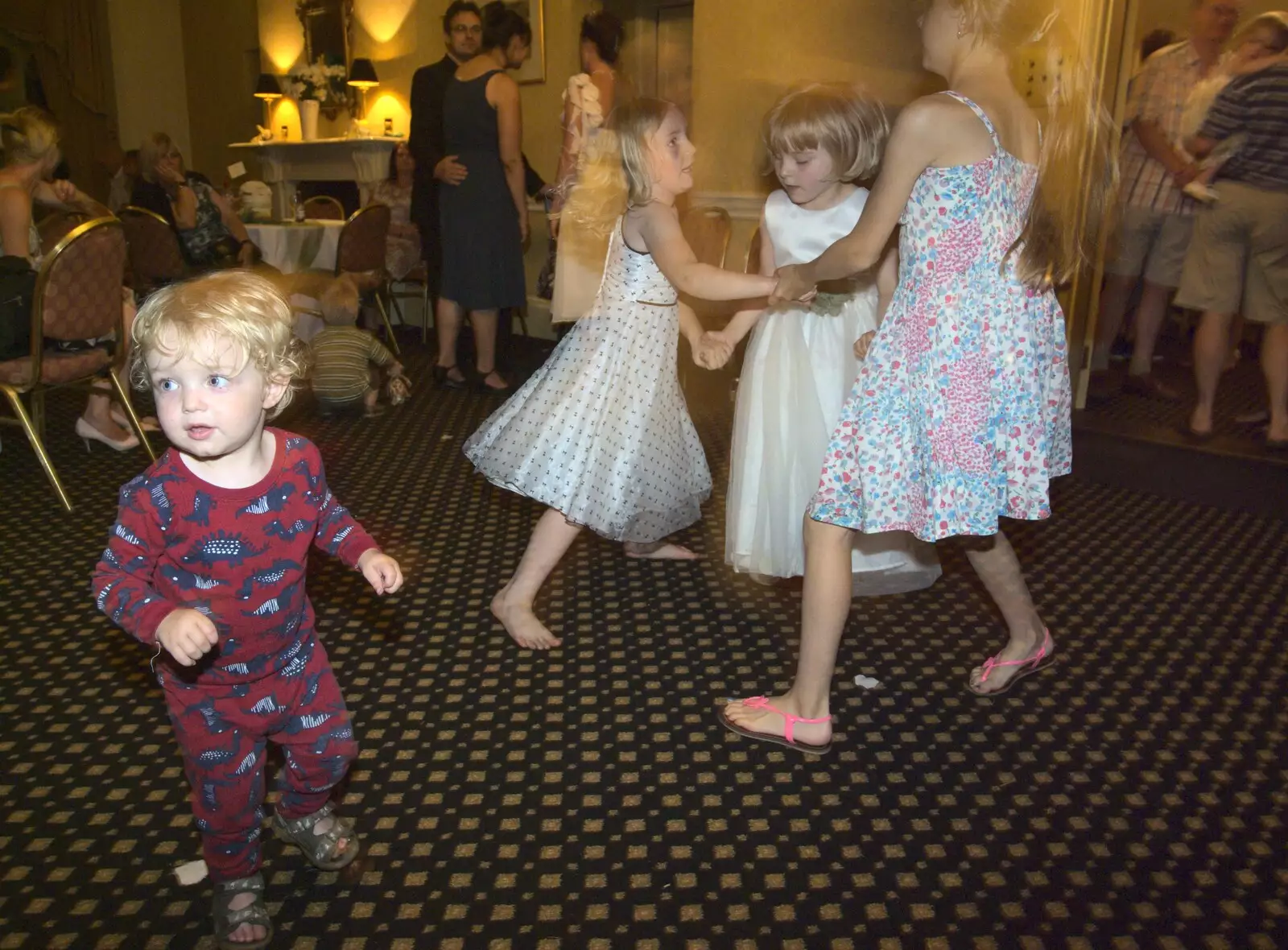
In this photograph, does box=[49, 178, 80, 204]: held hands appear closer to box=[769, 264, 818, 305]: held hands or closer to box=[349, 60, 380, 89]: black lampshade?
box=[769, 264, 818, 305]: held hands

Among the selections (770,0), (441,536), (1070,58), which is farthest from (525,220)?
(1070,58)

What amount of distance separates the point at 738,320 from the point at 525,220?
2933 mm

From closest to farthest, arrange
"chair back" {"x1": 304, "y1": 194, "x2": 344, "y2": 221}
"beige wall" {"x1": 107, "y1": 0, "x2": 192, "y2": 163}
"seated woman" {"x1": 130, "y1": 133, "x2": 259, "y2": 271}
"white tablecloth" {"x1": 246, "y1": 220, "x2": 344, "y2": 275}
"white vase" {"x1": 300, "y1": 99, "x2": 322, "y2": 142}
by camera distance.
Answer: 1. "seated woman" {"x1": 130, "y1": 133, "x2": 259, "y2": 271}
2. "white tablecloth" {"x1": 246, "y1": 220, "x2": 344, "y2": 275}
3. "chair back" {"x1": 304, "y1": 194, "x2": 344, "y2": 221}
4. "white vase" {"x1": 300, "y1": 99, "x2": 322, "y2": 142}
5. "beige wall" {"x1": 107, "y1": 0, "x2": 192, "y2": 163}

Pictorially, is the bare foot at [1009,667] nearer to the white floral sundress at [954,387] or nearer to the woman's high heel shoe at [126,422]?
the white floral sundress at [954,387]

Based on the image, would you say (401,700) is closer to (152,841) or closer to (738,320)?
(152,841)

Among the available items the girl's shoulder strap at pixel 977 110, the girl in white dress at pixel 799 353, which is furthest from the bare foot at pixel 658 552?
the girl's shoulder strap at pixel 977 110

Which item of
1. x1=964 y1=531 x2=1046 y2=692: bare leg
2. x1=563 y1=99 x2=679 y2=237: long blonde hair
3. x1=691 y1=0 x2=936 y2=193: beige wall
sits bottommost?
x1=964 y1=531 x2=1046 y2=692: bare leg

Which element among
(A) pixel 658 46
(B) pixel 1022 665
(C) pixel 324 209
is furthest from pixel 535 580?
(C) pixel 324 209

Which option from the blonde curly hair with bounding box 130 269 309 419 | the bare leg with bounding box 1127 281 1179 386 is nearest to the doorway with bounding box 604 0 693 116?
the bare leg with bounding box 1127 281 1179 386

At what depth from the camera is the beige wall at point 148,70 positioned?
1062 cm

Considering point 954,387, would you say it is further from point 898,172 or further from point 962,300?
point 898,172

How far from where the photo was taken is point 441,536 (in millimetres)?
3023

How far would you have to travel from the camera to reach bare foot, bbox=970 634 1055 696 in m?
2.14

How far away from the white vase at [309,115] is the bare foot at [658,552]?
6654 mm
